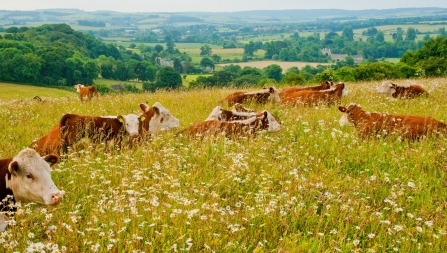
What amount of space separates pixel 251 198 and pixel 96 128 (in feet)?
16.3

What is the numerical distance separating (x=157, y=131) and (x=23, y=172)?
5.33 m

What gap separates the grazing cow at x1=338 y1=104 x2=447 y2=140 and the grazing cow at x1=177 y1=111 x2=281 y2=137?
88.3 inches

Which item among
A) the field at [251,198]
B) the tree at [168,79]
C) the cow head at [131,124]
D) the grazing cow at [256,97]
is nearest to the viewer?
the field at [251,198]

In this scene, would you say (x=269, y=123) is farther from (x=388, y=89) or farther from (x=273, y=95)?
(x=388, y=89)

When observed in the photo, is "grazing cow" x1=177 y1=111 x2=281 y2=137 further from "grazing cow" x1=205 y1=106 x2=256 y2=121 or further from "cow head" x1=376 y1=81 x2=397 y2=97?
"cow head" x1=376 y1=81 x2=397 y2=97

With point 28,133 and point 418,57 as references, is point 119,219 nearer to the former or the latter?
point 28,133

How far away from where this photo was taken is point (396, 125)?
10250 mm

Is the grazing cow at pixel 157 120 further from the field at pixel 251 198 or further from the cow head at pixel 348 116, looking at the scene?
the cow head at pixel 348 116

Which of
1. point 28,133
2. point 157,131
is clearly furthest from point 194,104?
point 28,133

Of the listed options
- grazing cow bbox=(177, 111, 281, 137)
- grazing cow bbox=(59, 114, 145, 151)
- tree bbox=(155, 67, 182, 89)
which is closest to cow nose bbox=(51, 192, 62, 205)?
grazing cow bbox=(59, 114, 145, 151)

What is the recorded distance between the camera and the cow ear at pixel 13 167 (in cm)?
578

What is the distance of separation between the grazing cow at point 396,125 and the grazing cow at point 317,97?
13.3 ft

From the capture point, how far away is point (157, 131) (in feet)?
36.6

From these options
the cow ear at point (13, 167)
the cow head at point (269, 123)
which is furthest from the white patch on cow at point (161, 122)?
the cow ear at point (13, 167)
